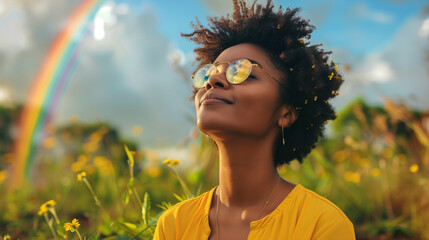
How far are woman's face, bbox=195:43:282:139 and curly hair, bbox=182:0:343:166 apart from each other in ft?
0.37

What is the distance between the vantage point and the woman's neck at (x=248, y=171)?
198cm

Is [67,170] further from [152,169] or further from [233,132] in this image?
[233,132]

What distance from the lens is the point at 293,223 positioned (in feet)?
5.81

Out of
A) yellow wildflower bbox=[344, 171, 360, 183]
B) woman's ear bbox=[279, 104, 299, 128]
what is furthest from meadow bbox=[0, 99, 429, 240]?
woman's ear bbox=[279, 104, 299, 128]

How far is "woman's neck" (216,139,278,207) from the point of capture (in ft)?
6.48

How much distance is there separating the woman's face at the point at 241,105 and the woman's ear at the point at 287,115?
34 millimetres

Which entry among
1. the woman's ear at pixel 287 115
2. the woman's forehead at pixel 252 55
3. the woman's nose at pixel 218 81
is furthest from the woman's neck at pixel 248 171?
the woman's forehead at pixel 252 55

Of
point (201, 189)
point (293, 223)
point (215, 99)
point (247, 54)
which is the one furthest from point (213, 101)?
point (201, 189)

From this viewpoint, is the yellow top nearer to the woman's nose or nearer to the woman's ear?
the woman's ear

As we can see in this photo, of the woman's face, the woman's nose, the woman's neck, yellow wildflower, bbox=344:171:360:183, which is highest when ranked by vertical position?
the woman's nose

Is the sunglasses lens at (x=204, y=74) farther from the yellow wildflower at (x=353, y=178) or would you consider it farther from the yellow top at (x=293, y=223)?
the yellow wildflower at (x=353, y=178)

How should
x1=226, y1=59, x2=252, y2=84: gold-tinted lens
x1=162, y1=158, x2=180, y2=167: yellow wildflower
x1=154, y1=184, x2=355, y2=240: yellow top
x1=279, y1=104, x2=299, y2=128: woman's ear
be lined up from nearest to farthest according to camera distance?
x1=154, y1=184, x2=355, y2=240: yellow top
x1=226, y1=59, x2=252, y2=84: gold-tinted lens
x1=279, y1=104, x2=299, y2=128: woman's ear
x1=162, y1=158, x2=180, y2=167: yellow wildflower

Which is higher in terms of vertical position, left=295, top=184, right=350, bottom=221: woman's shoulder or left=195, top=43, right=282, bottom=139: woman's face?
left=195, top=43, right=282, bottom=139: woman's face

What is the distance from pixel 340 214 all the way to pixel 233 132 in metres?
0.63
